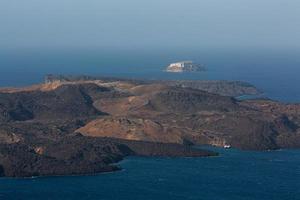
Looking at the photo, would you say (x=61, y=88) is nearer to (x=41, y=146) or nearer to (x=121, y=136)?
(x=121, y=136)

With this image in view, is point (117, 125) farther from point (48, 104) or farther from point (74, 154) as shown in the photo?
point (48, 104)

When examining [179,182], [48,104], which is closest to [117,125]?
[48,104]

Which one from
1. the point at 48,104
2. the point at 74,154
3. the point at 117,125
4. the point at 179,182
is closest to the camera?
the point at 179,182

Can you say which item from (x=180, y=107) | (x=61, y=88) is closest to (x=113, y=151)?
(x=180, y=107)

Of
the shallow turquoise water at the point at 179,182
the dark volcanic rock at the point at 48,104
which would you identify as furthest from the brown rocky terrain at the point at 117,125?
the shallow turquoise water at the point at 179,182

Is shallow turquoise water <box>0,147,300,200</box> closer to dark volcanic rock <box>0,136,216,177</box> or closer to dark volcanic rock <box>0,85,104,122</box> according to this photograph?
dark volcanic rock <box>0,136,216,177</box>

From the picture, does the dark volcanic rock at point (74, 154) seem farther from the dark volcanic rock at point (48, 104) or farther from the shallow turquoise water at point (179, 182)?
the dark volcanic rock at point (48, 104)
